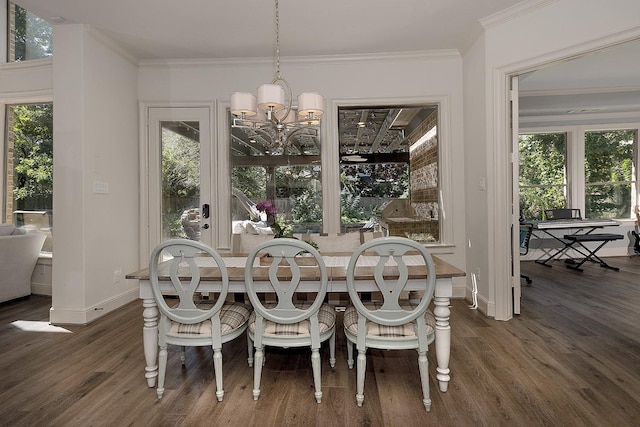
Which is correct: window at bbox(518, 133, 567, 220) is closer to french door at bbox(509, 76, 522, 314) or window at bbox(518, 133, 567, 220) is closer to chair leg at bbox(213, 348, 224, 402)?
french door at bbox(509, 76, 522, 314)

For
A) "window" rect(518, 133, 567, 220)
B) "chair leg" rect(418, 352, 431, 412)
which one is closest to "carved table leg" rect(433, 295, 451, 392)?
"chair leg" rect(418, 352, 431, 412)

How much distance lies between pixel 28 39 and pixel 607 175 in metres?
9.26

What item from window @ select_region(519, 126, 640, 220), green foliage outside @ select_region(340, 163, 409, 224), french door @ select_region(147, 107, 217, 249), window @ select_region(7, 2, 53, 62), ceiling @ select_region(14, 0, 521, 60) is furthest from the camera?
window @ select_region(519, 126, 640, 220)

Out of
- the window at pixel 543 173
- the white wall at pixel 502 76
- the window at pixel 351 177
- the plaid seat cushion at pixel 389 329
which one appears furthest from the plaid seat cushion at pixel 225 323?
the window at pixel 543 173

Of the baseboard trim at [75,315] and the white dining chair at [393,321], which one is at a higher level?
the white dining chair at [393,321]

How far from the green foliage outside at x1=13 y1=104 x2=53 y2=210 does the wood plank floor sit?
1768 mm

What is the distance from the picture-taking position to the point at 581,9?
279 centimetres

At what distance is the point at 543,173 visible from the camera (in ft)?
21.6

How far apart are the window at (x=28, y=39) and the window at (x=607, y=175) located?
8561mm

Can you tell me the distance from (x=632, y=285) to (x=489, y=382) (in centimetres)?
369

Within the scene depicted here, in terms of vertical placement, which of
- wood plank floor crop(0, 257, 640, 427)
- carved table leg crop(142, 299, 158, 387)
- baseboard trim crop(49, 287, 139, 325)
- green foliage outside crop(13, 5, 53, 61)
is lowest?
wood plank floor crop(0, 257, 640, 427)

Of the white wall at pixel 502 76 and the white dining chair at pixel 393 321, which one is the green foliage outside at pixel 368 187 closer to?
the white wall at pixel 502 76

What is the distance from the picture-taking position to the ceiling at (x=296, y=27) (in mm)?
3102

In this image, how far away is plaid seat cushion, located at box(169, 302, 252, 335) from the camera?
1.97 meters
